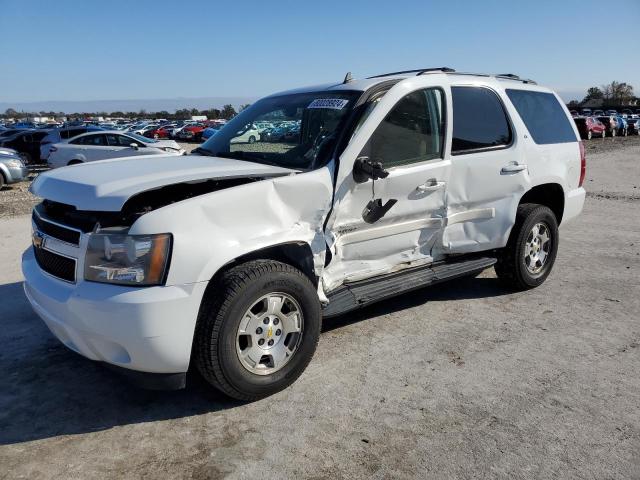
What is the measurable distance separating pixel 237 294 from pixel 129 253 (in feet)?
2.02

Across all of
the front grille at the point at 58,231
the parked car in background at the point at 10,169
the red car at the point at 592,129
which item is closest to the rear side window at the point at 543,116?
the front grille at the point at 58,231

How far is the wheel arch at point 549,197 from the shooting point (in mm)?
5410

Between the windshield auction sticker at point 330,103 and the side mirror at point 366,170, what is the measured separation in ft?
1.77

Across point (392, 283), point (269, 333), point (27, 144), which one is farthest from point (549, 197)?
point (27, 144)

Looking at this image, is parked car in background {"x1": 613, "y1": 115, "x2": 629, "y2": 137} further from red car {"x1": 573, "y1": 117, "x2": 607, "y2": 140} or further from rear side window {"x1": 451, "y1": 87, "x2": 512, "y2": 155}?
rear side window {"x1": 451, "y1": 87, "x2": 512, "y2": 155}

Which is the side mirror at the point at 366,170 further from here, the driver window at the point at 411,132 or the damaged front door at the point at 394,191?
the driver window at the point at 411,132

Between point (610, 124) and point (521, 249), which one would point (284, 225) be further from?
point (610, 124)

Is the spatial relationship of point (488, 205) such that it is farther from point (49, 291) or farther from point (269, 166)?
point (49, 291)

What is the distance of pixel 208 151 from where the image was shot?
443 cm

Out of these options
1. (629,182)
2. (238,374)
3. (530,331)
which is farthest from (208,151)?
(629,182)

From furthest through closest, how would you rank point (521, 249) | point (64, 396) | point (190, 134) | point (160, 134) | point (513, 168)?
point (160, 134) < point (190, 134) < point (521, 249) < point (513, 168) < point (64, 396)

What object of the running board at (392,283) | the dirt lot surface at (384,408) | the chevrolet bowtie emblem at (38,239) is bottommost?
the dirt lot surface at (384,408)

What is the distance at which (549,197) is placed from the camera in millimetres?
5625

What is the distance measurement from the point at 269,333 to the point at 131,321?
86cm
